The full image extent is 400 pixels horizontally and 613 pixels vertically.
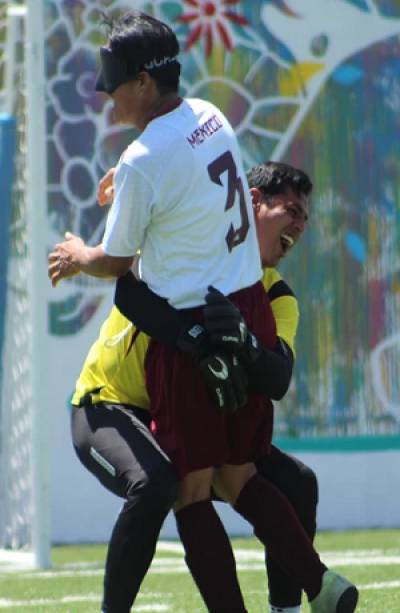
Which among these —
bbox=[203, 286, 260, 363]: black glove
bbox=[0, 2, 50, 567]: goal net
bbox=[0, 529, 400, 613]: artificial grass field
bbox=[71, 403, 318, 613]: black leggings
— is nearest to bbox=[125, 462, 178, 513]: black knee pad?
bbox=[71, 403, 318, 613]: black leggings

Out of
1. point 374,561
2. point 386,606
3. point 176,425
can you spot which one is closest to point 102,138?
point 374,561

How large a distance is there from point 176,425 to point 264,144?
4.80 metres

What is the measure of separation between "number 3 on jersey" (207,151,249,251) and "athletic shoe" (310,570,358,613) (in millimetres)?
878

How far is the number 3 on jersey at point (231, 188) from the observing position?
3912mm

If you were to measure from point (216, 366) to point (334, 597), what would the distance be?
673 millimetres

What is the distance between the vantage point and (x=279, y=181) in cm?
447

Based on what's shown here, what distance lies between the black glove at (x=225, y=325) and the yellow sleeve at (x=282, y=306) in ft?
1.41

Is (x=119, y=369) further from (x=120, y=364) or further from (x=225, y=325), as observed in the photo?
(x=225, y=325)

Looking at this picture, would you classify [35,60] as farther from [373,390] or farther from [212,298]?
[212,298]

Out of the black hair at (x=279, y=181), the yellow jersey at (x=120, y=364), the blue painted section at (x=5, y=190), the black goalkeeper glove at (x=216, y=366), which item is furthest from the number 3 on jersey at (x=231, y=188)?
the blue painted section at (x=5, y=190)

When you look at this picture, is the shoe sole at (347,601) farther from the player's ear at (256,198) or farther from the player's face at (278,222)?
the player's ear at (256,198)

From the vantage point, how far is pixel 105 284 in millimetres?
8312

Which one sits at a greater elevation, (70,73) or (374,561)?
(70,73)

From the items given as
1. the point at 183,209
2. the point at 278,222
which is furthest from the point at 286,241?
the point at 183,209
